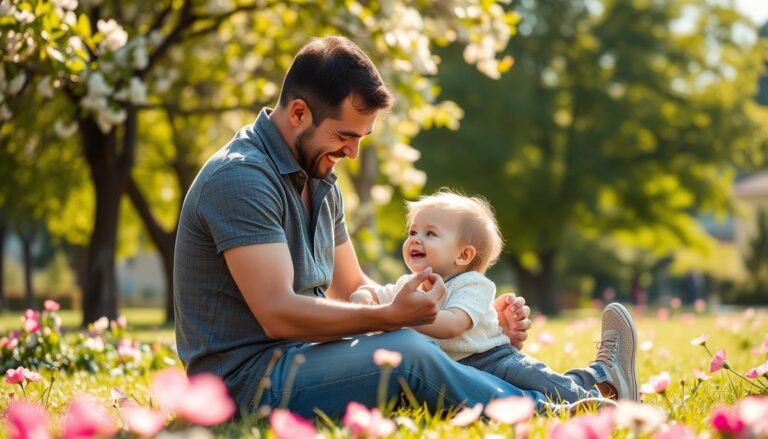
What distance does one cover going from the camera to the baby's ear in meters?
4.27

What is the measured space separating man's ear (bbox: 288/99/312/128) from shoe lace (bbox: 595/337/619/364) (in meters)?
1.67

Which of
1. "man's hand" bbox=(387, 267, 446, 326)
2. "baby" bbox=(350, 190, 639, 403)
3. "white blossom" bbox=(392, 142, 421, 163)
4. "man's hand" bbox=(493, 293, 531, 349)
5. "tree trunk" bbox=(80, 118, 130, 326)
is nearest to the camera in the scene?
"man's hand" bbox=(387, 267, 446, 326)

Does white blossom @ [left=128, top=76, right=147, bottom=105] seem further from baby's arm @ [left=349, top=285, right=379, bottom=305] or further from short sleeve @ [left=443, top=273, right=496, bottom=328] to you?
short sleeve @ [left=443, top=273, right=496, bottom=328]

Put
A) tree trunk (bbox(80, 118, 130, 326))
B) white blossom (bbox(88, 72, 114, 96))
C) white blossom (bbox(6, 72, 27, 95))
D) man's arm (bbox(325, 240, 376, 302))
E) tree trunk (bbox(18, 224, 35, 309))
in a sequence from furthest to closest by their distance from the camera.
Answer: tree trunk (bbox(18, 224, 35, 309))
tree trunk (bbox(80, 118, 130, 326))
white blossom (bbox(88, 72, 114, 96))
white blossom (bbox(6, 72, 27, 95))
man's arm (bbox(325, 240, 376, 302))

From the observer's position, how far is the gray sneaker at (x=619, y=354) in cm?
432

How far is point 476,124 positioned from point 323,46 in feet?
78.8

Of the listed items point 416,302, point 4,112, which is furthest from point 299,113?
point 4,112

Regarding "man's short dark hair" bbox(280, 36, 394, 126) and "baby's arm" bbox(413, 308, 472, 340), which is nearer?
"man's short dark hair" bbox(280, 36, 394, 126)

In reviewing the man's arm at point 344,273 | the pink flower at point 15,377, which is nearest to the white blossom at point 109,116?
the man's arm at point 344,273

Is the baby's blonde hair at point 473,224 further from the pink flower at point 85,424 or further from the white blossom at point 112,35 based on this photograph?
the white blossom at point 112,35

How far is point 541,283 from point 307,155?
90.5ft

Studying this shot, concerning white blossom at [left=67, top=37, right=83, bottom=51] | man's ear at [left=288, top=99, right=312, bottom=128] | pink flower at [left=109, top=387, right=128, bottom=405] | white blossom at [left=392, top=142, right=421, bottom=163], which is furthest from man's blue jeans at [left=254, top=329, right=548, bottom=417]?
white blossom at [left=392, top=142, right=421, bottom=163]

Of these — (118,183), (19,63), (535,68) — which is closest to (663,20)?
(535,68)

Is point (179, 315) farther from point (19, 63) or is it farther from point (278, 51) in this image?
point (278, 51)
